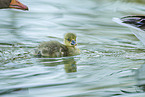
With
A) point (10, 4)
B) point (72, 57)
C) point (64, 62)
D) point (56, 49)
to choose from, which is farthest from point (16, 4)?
point (64, 62)

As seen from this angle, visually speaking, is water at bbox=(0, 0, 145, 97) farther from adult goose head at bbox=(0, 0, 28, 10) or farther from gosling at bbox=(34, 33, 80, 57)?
adult goose head at bbox=(0, 0, 28, 10)

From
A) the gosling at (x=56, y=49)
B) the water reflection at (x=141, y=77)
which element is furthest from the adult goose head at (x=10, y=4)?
the water reflection at (x=141, y=77)

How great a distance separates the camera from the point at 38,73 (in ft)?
13.8

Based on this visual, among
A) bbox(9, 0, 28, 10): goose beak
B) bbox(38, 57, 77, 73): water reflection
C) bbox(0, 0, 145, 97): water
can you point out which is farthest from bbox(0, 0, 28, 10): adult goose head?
bbox(38, 57, 77, 73): water reflection

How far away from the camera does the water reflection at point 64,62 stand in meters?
4.53

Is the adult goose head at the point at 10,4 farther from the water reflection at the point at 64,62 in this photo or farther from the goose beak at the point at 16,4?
the water reflection at the point at 64,62

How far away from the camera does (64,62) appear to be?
4.98 meters

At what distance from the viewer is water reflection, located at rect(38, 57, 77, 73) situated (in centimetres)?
453

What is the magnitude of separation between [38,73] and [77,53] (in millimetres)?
1451

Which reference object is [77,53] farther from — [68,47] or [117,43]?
[117,43]

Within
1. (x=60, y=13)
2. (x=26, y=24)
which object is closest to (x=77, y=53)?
(x=26, y=24)

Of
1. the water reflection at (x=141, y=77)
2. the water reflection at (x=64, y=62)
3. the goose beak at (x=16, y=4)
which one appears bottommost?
the water reflection at (x=141, y=77)

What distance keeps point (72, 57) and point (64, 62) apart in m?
0.42

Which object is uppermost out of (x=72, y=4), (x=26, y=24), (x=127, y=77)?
(x=72, y=4)
